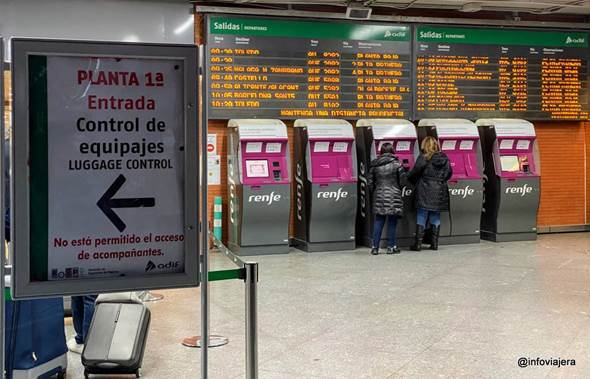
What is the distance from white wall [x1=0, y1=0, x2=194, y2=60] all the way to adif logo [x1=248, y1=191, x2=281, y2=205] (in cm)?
240

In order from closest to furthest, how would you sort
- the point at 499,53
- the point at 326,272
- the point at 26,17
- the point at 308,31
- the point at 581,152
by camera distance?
the point at 326,272 → the point at 26,17 → the point at 308,31 → the point at 499,53 → the point at 581,152

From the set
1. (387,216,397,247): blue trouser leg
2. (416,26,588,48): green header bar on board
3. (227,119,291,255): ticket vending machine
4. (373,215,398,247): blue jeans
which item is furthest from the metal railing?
(416,26,588,48): green header bar on board

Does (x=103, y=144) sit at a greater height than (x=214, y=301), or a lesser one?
greater

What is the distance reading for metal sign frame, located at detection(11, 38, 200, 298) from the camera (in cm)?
201

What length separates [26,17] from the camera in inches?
332

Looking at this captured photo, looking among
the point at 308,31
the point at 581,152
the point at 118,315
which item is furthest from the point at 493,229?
the point at 118,315

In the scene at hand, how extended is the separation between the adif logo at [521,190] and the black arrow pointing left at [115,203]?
824cm

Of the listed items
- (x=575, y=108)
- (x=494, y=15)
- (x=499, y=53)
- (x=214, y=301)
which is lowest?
(x=214, y=301)

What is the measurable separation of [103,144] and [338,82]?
300 inches

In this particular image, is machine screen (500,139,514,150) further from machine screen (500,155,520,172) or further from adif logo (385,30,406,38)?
adif logo (385,30,406,38)

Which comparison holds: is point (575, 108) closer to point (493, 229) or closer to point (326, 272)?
point (493, 229)

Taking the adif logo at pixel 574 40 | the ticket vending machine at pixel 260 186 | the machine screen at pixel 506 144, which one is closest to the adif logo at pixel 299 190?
the ticket vending machine at pixel 260 186

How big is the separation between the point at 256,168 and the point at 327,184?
3.23 ft

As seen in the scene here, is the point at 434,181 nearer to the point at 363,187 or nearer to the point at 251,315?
the point at 363,187
